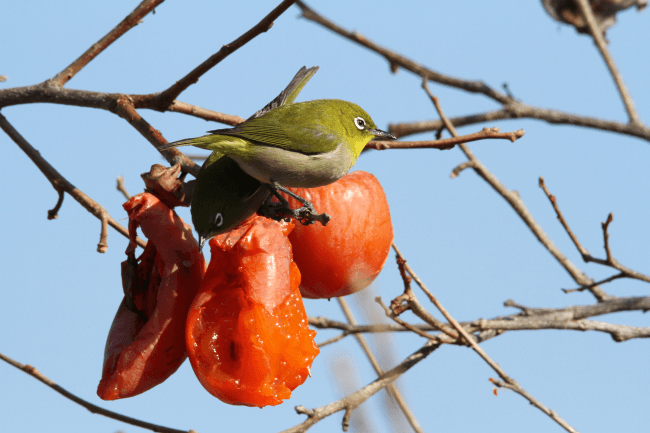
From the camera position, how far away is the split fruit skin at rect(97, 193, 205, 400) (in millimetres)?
2318

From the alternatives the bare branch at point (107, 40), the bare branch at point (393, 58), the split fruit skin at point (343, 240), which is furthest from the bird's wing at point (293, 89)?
the bare branch at point (393, 58)

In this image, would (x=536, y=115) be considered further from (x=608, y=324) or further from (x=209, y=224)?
(x=209, y=224)

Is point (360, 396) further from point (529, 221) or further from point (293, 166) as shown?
point (529, 221)

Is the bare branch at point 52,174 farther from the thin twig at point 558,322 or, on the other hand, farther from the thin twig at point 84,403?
the thin twig at point 558,322

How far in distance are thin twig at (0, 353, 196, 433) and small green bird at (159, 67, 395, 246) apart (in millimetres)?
874

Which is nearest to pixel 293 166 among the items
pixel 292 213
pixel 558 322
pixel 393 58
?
pixel 292 213

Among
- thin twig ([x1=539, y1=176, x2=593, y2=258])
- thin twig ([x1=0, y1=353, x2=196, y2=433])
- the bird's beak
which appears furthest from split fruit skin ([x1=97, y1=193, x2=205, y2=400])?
thin twig ([x1=539, y1=176, x2=593, y2=258])

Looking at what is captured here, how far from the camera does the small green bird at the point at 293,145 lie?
231 centimetres

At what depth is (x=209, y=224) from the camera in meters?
2.33

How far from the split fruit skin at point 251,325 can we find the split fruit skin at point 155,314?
10cm

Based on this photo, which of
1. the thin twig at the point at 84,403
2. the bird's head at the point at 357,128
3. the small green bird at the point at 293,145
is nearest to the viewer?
the small green bird at the point at 293,145

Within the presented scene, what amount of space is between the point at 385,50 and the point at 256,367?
3239 mm

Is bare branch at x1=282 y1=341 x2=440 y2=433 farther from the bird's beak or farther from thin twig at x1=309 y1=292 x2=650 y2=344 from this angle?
the bird's beak

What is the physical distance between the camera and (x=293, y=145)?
2.46 meters
